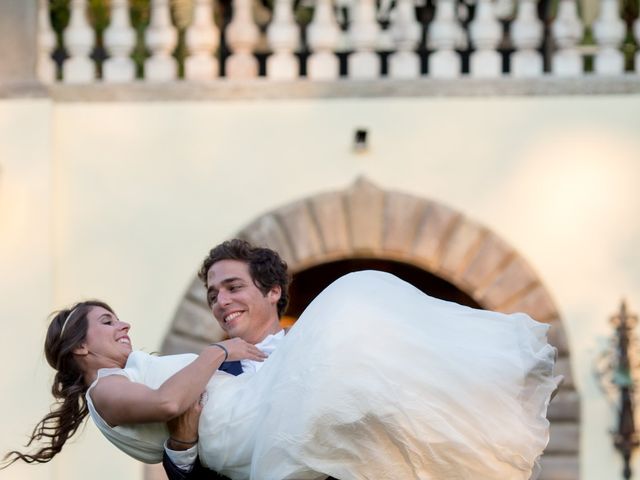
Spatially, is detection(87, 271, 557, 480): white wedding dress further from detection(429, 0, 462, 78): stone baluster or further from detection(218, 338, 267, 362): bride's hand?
detection(429, 0, 462, 78): stone baluster

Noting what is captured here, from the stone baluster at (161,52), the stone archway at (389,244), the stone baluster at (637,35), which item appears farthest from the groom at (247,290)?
the stone baluster at (637,35)

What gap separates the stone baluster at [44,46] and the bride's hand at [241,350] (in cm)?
430

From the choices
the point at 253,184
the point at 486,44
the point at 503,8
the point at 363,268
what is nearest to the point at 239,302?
the point at 253,184

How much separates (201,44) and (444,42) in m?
1.14

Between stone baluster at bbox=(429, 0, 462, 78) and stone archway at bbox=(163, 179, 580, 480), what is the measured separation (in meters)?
0.62

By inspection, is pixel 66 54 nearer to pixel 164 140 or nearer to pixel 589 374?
pixel 164 140

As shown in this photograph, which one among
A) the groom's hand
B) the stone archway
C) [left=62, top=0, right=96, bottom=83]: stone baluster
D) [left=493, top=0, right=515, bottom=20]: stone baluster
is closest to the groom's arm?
the groom's hand

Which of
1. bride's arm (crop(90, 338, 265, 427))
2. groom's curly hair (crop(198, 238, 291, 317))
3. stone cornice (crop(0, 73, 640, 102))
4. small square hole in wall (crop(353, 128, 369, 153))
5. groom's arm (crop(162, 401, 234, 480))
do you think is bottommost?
groom's arm (crop(162, 401, 234, 480))

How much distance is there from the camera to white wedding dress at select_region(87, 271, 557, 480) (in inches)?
186

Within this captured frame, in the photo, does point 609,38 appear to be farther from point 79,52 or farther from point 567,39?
point 79,52

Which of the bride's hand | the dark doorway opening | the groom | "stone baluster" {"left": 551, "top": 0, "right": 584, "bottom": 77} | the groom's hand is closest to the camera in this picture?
the groom's hand

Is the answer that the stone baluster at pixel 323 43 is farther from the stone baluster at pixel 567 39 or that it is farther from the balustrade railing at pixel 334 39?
the stone baluster at pixel 567 39

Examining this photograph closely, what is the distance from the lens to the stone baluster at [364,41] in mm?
9195

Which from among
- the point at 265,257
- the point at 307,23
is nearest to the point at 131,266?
the point at 307,23
